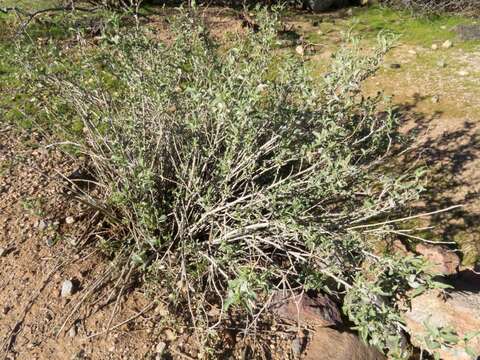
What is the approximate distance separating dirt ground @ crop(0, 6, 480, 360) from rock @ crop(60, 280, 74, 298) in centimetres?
3

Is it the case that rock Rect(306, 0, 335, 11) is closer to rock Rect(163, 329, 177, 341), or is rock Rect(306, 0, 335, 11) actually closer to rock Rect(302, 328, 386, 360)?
rock Rect(302, 328, 386, 360)

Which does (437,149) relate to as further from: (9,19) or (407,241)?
(9,19)

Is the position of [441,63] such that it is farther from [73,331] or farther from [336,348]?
[73,331]

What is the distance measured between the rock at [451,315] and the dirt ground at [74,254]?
1.82ft

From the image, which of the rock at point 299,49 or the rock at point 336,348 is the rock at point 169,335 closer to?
the rock at point 336,348

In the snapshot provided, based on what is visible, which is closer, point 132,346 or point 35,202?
point 132,346

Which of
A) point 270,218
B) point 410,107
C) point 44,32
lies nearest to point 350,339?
point 270,218

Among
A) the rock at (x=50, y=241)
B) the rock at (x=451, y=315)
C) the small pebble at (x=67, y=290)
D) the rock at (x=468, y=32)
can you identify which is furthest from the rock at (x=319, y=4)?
the small pebble at (x=67, y=290)

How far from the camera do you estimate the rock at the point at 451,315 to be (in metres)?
2.46

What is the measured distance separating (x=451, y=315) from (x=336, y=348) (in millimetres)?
679

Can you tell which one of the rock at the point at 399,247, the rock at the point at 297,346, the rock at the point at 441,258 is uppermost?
the rock at the point at 399,247

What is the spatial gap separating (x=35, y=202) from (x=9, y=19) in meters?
3.79

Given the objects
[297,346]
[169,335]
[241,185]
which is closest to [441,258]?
[297,346]

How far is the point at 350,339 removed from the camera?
8.20 ft
